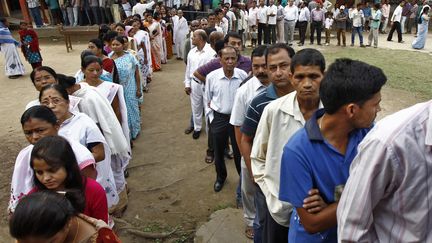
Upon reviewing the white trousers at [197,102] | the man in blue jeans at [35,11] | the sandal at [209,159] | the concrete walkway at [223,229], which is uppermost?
the man in blue jeans at [35,11]

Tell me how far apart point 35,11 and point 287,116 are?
637 inches

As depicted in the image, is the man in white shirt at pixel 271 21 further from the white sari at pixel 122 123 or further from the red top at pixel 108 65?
the white sari at pixel 122 123

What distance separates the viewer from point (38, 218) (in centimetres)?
145

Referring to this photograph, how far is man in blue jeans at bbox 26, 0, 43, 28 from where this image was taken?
14913 mm

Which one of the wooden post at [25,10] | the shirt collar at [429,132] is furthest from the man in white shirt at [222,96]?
the wooden post at [25,10]

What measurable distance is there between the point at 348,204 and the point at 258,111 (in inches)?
49.1

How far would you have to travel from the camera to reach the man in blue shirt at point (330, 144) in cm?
151

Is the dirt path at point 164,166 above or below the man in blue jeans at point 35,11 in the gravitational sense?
below

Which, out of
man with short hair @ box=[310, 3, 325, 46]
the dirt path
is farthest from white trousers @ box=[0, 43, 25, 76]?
man with short hair @ box=[310, 3, 325, 46]

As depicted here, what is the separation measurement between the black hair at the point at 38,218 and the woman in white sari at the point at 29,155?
0.74m

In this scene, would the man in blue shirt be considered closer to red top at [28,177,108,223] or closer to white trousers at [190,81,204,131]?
red top at [28,177,108,223]

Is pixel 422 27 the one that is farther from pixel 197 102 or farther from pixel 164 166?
pixel 164 166

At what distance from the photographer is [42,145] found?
197cm

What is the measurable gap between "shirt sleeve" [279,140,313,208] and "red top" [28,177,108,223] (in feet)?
3.45
